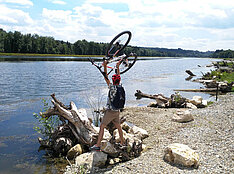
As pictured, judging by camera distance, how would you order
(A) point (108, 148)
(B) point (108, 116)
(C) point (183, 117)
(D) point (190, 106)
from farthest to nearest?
(D) point (190, 106) → (C) point (183, 117) → (A) point (108, 148) → (B) point (108, 116)

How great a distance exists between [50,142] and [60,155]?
1025mm

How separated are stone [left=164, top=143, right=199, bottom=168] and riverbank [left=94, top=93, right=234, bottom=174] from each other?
6.6 inches

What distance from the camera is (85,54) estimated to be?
151625mm

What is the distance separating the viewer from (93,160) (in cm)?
732

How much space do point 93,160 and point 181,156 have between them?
8.75 ft

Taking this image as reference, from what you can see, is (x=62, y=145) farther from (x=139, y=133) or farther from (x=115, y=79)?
(x=115, y=79)

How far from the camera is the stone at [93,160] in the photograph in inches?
286

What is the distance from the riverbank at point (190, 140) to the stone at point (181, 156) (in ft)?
0.55

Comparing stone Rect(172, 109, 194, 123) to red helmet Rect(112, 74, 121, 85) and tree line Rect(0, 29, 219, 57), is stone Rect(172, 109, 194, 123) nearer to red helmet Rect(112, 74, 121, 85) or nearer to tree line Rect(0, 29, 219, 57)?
red helmet Rect(112, 74, 121, 85)

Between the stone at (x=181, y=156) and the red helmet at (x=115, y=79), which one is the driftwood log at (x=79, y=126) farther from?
the stone at (x=181, y=156)

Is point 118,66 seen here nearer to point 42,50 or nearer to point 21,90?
point 21,90

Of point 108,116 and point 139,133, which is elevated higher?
point 108,116

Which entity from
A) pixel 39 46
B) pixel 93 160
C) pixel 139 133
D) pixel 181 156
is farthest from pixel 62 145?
pixel 39 46

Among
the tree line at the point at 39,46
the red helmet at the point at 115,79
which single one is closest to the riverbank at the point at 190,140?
the red helmet at the point at 115,79
